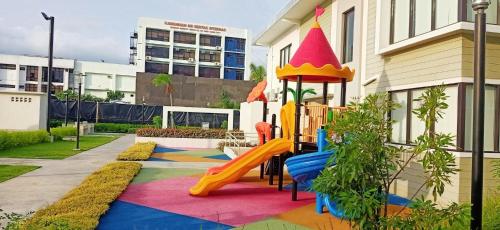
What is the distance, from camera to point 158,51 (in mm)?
75438

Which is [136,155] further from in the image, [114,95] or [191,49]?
[191,49]

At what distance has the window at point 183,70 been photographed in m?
77.3

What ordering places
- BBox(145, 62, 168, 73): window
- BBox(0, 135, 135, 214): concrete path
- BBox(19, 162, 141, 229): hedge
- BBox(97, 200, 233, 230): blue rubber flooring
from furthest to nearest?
1. BBox(145, 62, 168, 73): window
2. BBox(0, 135, 135, 214): concrete path
3. BBox(97, 200, 233, 230): blue rubber flooring
4. BBox(19, 162, 141, 229): hedge

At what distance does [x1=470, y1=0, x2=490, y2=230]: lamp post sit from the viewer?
4719 mm

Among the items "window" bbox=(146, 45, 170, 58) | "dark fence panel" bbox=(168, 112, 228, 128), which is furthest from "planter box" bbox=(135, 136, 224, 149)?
"window" bbox=(146, 45, 170, 58)

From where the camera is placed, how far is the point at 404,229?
430 cm

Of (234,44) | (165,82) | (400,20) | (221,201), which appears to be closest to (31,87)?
(165,82)

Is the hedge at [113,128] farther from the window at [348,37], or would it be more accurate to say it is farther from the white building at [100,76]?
the window at [348,37]

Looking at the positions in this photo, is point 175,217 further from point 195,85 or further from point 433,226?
point 195,85

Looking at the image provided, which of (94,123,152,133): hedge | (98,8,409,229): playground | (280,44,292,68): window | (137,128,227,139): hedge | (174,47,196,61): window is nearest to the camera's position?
(98,8,409,229): playground

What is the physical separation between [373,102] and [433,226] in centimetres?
160

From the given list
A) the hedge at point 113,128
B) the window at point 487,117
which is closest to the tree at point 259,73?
the hedge at point 113,128

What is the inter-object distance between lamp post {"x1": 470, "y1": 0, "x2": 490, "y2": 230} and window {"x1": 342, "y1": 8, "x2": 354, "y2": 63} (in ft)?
30.9

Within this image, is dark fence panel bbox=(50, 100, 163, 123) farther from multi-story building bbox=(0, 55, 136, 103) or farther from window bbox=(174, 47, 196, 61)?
multi-story building bbox=(0, 55, 136, 103)
